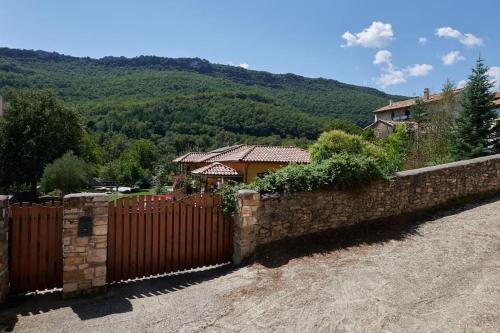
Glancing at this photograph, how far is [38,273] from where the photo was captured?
22.4 ft

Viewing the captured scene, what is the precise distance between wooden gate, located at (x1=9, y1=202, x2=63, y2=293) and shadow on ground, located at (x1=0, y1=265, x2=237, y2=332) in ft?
0.84

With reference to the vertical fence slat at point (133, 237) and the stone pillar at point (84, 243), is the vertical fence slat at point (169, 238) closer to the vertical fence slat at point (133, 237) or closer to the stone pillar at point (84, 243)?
the vertical fence slat at point (133, 237)

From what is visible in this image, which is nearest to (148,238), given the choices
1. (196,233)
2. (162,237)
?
(162,237)

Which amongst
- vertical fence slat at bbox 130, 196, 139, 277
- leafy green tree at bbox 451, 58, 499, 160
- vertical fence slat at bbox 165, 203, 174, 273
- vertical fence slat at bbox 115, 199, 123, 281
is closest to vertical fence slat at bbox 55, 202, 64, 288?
vertical fence slat at bbox 115, 199, 123, 281

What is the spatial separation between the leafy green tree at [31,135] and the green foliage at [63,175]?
229 cm

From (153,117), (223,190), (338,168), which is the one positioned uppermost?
(153,117)

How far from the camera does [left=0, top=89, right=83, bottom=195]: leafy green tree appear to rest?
32.8m

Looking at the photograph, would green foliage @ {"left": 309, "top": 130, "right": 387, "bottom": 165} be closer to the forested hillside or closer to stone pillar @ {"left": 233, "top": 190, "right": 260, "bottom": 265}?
stone pillar @ {"left": 233, "top": 190, "right": 260, "bottom": 265}

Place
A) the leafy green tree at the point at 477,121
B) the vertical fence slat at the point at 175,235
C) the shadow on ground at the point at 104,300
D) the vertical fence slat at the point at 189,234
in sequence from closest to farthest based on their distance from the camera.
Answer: the shadow on ground at the point at 104,300
the vertical fence slat at the point at 175,235
the vertical fence slat at the point at 189,234
the leafy green tree at the point at 477,121

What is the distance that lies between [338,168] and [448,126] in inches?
634

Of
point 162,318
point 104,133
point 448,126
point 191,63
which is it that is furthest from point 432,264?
point 191,63

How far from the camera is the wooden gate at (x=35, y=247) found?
6.64 meters

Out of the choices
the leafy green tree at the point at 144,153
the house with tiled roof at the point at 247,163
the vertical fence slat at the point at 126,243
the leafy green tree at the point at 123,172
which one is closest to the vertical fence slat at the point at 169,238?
the vertical fence slat at the point at 126,243

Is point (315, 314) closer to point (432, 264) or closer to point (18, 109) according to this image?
point (432, 264)
